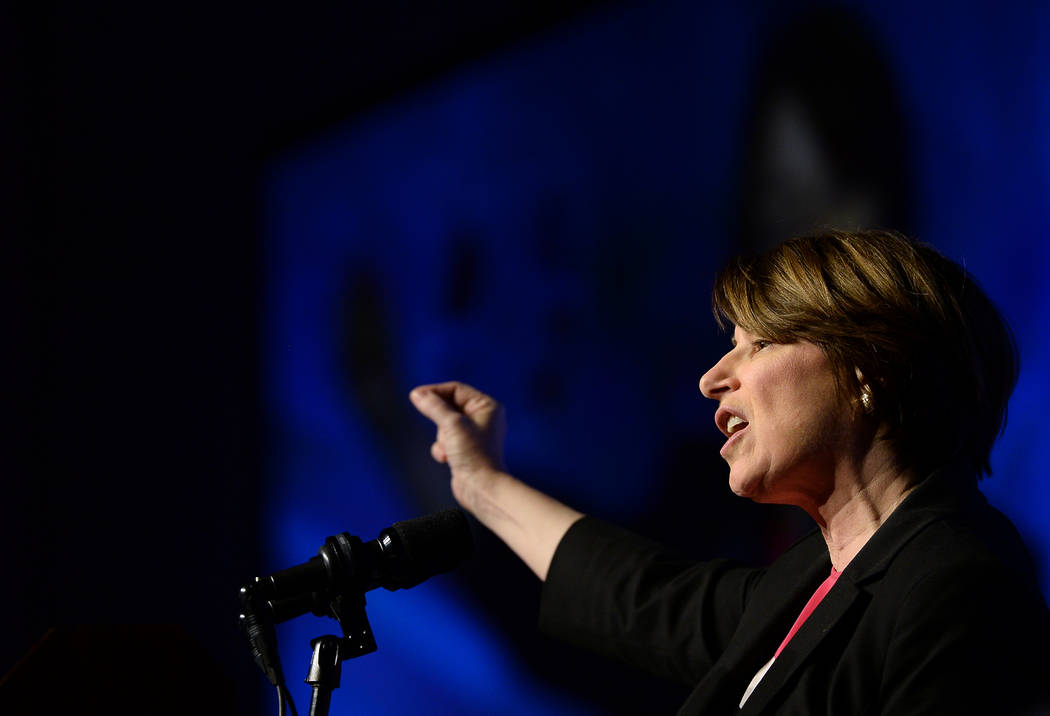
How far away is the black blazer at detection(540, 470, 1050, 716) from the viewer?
1.08 meters

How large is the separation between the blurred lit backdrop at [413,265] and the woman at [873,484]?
22 cm

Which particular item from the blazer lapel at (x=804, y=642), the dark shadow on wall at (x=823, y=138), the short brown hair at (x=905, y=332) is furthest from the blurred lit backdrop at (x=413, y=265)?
the blazer lapel at (x=804, y=642)

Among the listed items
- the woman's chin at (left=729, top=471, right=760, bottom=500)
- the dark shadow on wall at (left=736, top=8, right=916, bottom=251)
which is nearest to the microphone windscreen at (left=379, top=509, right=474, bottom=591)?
the woman's chin at (left=729, top=471, right=760, bottom=500)

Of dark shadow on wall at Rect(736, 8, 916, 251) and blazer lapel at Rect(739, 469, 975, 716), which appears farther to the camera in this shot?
dark shadow on wall at Rect(736, 8, 916, 251)

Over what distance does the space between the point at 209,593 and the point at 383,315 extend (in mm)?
790

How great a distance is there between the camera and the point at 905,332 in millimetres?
1294

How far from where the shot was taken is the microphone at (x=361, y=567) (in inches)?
49.2

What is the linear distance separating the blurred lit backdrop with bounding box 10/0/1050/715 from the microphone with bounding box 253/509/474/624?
584 millimetres

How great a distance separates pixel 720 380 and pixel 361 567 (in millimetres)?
520

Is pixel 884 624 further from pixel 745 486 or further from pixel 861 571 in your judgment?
pixel 745 486

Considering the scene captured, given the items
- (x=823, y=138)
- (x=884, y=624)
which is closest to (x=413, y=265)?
(x=823, y=138)

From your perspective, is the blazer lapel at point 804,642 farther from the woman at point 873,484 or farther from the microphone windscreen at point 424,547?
the microphone windscreen at point 424,547

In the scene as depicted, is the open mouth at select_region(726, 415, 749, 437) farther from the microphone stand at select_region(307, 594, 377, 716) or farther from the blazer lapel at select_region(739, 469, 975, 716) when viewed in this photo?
the microphone stand at select_region(307, 594, 377, 716)

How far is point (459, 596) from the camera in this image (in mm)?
2070
